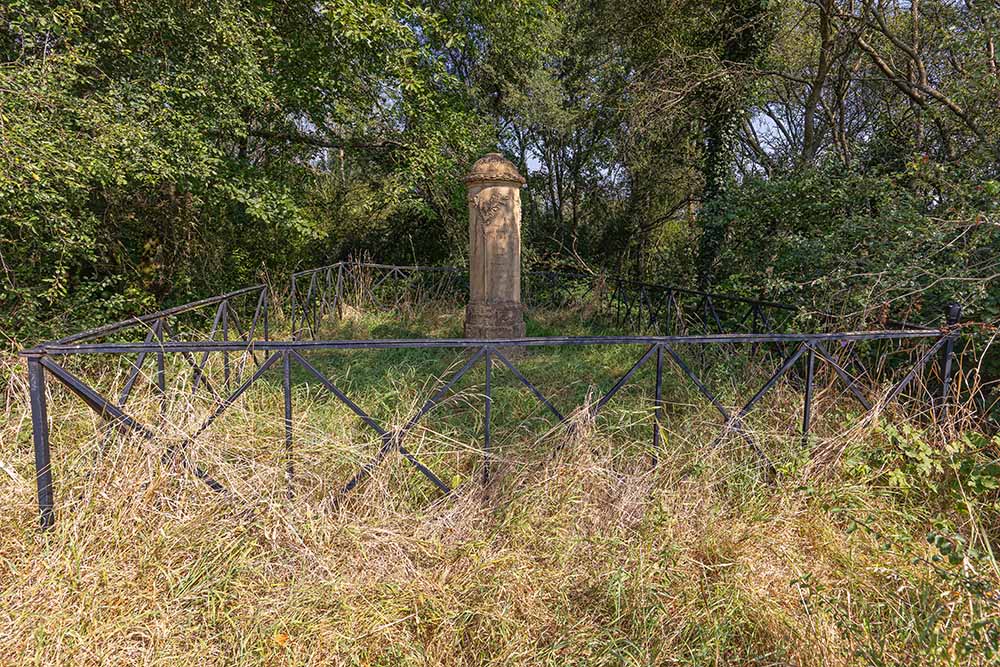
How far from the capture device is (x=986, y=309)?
134 inches

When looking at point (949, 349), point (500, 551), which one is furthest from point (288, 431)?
point (949, 349)

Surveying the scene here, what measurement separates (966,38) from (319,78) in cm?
732

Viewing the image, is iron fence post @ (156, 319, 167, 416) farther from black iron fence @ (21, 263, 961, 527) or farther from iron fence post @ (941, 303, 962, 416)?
iron fence post @ (941, 303, 962, 416)

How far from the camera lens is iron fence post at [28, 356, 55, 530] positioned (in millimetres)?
2242

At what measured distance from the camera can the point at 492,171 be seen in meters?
5.84

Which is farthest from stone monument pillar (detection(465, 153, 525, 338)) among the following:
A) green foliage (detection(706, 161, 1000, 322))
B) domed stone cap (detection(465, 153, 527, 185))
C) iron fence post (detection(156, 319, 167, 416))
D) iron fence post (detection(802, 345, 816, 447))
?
iron fence post (detection(802, 345, 816, 447))

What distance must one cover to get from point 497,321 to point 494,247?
0.86 m

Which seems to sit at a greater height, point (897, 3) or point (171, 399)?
point (897, 3)

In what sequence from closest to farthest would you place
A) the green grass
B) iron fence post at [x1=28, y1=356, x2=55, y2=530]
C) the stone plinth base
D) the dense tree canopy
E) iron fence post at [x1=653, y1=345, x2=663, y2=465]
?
the green grass → iron fence post at [x1=28, y1=356, x2=55, y2=530] → iron fence post at [x1=653, y1=345, x2=663, y2=465] → the dense tree canopy → the stone plinth base

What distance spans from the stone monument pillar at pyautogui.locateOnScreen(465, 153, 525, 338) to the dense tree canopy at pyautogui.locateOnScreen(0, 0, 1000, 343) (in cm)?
245

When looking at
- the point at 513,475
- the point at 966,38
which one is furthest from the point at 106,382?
the point at 966,38

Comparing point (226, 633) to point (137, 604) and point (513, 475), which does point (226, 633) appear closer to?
point (137, 604)

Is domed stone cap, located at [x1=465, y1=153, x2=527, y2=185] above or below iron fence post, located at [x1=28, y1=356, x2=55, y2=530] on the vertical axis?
above

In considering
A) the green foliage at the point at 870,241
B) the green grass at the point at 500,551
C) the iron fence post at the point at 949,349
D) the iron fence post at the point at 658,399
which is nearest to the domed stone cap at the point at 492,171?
the green foliage at the point at 870,241
